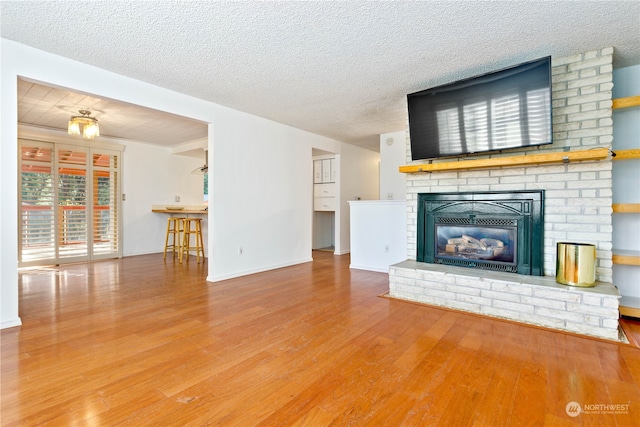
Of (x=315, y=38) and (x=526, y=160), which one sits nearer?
(x=315, y=38)

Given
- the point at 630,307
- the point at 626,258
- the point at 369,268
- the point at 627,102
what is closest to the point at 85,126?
the point at 369,268

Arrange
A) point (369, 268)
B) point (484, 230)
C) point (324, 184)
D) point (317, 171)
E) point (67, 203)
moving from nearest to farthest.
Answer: point (484, 230) → point (369, 268) → point (67, 203) → point (324, 184) → point (317, 171)

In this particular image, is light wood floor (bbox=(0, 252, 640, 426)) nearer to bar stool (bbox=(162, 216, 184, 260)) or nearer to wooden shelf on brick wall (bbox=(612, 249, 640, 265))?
wooden shelf on brick wall (bbox=(612, 249, 640, 265))

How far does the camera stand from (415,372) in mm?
1801

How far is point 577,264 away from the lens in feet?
8.17

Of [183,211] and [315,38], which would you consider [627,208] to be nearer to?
[315,38]

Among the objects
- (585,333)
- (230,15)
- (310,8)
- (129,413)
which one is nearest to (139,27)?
(230,15)

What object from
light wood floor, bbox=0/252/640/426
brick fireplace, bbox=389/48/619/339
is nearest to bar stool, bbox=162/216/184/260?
light wood floor, bbox=0/252/640/426

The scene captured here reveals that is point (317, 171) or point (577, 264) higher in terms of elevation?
point (317, 171)

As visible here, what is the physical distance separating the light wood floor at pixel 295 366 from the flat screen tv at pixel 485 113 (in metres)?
1.65

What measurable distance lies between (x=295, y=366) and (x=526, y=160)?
2567 millimetres

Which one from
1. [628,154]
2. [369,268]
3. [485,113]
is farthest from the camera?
[369,268]

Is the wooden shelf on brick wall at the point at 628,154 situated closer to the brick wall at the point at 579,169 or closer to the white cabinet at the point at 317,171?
the brick wall at the point at 579,169

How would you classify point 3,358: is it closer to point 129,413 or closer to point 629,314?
point 129,413
